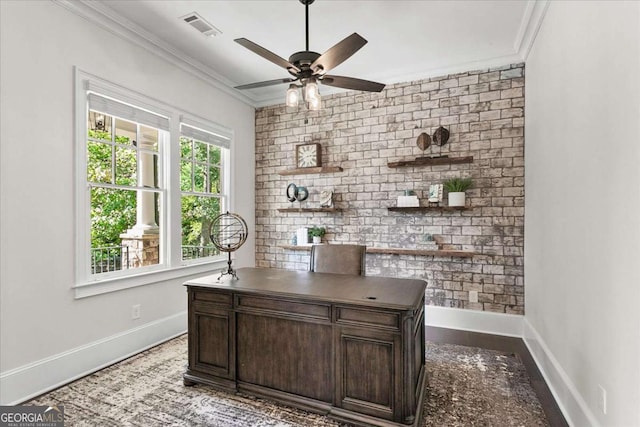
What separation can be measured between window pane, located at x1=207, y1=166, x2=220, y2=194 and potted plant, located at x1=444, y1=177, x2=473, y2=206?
3.04 m

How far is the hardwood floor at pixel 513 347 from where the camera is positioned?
2.20 meters

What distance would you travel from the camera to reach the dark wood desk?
6.32 ft

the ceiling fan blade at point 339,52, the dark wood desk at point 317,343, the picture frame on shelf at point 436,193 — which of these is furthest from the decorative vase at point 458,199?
the ceiling fan blade at point 339,52

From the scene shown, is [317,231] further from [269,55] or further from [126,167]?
[269,55]

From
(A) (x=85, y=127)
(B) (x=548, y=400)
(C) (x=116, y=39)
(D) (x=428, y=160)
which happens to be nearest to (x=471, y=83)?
(D) (x=428, y=160)

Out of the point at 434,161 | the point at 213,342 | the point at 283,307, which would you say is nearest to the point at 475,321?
the point at 434,161

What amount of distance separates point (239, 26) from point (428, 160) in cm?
253

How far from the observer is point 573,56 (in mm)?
2113

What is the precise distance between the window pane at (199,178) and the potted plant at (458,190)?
10.2 feet

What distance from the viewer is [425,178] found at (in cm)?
411

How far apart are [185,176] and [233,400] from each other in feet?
8.83

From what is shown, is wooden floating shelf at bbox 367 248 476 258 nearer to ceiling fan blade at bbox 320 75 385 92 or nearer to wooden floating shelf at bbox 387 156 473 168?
wooden floating shelf at bbox 387 156 473 168

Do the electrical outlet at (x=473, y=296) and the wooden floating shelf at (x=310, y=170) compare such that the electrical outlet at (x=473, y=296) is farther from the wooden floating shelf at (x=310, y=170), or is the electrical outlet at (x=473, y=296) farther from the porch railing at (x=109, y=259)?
the porch railing at (x=109, y=259)

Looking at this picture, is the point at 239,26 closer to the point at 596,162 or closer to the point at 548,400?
the point at 596,162
